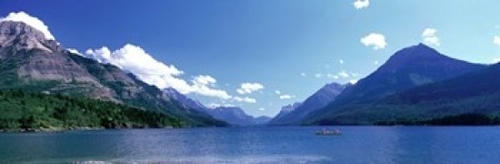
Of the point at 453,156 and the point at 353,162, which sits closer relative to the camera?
the point at 353,162

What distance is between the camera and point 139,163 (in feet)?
310

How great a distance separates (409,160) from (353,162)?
11.1 m

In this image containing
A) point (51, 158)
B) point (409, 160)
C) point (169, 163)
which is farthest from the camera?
point (51, 158)

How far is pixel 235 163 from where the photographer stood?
96.3 meters

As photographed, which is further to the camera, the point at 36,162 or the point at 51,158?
the point at 51,158

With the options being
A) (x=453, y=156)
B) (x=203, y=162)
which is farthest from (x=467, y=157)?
(x=203, y=162)

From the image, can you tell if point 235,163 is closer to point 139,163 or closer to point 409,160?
point 139,163

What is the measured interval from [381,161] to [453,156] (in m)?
20.6

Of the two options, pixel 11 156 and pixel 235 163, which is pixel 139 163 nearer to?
pixel 235 163

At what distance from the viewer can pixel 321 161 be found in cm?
9975

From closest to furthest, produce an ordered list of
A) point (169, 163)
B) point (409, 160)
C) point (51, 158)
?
point (169, 163) < point (409, 160) < point (51, 158)

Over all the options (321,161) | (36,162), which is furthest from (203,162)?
(36,162)

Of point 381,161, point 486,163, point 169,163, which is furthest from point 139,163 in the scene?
point 486,163

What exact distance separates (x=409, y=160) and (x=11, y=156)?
258ft
